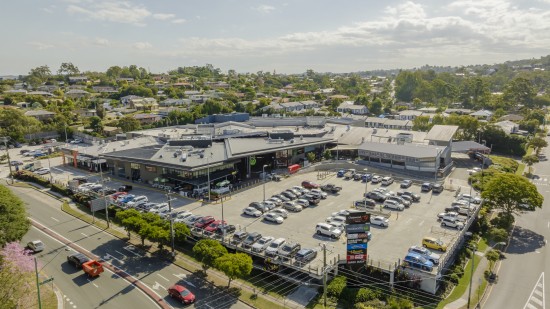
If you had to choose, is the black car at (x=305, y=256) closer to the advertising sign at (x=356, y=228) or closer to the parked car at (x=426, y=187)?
the advertising sign at (x=356, y=228)

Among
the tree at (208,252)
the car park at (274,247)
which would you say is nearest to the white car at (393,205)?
the car park at (274,247)

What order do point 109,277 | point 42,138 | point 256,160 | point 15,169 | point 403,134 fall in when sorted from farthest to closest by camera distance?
point 42,138 → point 403,134 → point 15,169 → point 256,160 → point 109,277

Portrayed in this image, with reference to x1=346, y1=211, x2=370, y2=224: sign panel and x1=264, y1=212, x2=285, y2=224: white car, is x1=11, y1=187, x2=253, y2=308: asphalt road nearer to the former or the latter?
x1=346, y1=211, x2=370, y2=224: sign panel

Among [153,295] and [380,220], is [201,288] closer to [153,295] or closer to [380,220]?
[153,295]

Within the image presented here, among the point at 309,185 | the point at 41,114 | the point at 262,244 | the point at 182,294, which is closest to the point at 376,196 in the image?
the point at 309,185

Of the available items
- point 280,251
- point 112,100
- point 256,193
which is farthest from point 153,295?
point 112,100

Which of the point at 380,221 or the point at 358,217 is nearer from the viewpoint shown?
the point at 358,217

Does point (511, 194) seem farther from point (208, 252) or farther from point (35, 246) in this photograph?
point (35, 246)
